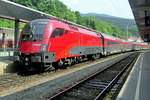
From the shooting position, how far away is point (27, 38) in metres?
20.7

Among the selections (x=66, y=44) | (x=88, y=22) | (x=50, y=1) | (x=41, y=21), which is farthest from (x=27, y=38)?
(x=88, y=22)

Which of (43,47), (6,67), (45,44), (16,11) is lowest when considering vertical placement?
(6,67)

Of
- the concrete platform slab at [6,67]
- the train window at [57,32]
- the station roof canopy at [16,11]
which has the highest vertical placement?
the station roof canopy at [16,11]

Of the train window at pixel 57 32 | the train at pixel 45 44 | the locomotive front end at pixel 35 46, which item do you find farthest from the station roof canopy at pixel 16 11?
the train window at pixel 57 32

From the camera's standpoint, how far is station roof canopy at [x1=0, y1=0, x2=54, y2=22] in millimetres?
22766

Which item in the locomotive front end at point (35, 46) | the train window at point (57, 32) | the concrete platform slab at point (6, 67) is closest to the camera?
the locomotive front end at point (35, 46)

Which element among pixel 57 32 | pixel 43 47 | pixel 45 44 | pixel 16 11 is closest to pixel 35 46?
pixel 43 47

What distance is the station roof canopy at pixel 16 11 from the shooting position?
22.8 metres

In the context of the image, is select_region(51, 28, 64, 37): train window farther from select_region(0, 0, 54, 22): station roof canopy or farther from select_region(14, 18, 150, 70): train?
select_region(0, 0, 54, 22): station roof canopy

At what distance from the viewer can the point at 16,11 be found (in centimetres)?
2458

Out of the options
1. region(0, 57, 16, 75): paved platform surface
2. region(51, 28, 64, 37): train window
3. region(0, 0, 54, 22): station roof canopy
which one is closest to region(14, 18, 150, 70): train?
region(51, 28, 64, 37): train window

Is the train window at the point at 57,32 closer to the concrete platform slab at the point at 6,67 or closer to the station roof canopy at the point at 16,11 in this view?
the concrete platform slab at the point at 6,67

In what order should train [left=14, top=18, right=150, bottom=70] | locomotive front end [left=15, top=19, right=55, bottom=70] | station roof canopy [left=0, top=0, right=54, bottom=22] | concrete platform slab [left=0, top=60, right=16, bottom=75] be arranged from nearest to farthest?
locomotive front end [left=15, top=19, right=55, bottom=70]
train [left=14, top=18, right=150, bottom=70]
concrete platform slab [left=0, top=60, right=16, bottom=75]
station roof canopy [left=0, top=0, right=54, bottom=22]

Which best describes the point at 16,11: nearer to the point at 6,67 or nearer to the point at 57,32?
the point at 57,32
